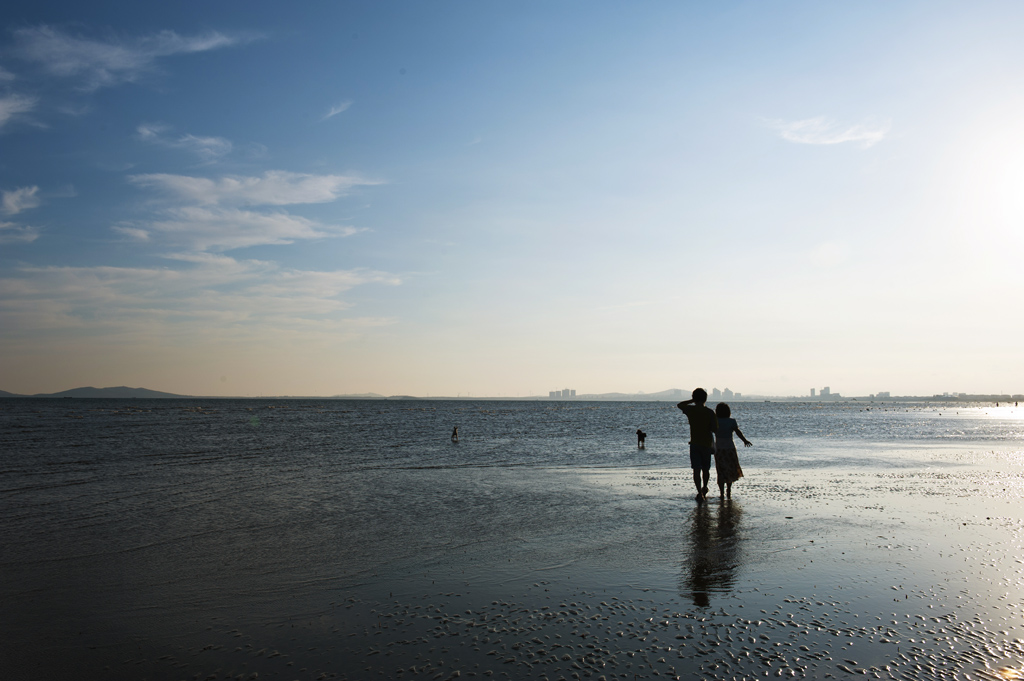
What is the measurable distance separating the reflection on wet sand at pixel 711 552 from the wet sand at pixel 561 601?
1.8 inches

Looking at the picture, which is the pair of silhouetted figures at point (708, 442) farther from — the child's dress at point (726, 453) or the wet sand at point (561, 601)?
the wet sand at point (561, 601)

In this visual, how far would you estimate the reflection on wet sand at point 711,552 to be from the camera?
22.5 feet

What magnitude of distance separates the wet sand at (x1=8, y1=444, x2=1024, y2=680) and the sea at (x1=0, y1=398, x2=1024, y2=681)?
33 millimetres

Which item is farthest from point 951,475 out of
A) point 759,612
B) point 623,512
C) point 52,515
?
point 52,515

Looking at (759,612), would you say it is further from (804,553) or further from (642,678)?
(804,553)

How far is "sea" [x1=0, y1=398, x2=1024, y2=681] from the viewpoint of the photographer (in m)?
5.03

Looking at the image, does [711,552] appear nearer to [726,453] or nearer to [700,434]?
[700,434]

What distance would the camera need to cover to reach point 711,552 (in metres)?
8.52

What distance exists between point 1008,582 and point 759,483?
374 inches

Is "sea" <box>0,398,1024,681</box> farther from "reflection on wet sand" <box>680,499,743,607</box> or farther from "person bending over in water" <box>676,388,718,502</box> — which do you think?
"person bending over in water" <box>676,388,718,502</box>

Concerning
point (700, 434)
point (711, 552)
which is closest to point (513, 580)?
point (711, 552)

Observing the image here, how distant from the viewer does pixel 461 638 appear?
17.9ft

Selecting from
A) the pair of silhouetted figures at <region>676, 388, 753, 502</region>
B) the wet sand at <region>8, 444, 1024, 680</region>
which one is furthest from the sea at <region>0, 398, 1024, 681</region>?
the pair of silhouetted figures at <region>676, 388, 753, 502</region>

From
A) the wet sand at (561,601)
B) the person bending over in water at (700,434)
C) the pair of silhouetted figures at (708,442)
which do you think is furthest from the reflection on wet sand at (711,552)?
the pair of silhouetted figures at (708,442)
